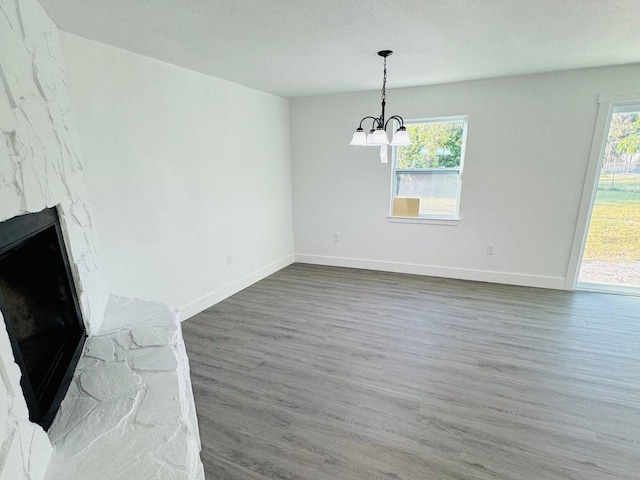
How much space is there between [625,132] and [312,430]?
4.26 m

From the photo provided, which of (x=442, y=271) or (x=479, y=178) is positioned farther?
(x=442, y=271)

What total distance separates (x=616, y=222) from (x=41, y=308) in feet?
16.8

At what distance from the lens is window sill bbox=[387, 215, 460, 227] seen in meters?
4.12

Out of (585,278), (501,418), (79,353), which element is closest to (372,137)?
(501,418)

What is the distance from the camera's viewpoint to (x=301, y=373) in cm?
234

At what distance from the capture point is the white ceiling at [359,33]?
182cm

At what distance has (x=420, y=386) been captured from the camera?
2186 millimetres

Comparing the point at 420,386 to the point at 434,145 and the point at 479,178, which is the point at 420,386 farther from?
the point at 434,145

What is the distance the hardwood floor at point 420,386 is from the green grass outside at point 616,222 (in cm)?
52

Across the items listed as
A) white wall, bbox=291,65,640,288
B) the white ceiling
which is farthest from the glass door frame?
the white ceiling

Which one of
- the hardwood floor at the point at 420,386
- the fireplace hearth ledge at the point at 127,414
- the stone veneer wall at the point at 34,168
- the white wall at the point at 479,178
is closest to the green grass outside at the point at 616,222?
the white wall at the point at 479,178

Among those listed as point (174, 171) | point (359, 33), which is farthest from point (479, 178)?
point (174, 171)

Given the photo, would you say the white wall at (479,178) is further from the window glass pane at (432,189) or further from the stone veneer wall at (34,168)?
the stone veneer wall at (34,168)

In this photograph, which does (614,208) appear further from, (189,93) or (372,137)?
(189,93)
